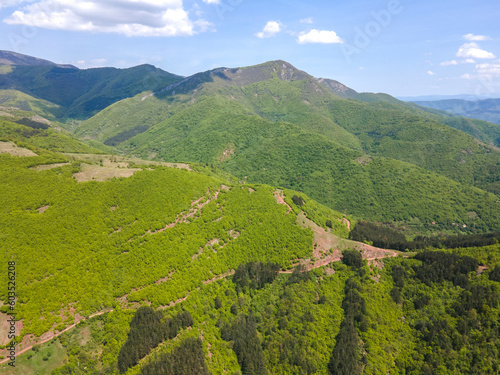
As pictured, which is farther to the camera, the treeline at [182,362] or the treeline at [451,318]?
the treeline at [451,318]

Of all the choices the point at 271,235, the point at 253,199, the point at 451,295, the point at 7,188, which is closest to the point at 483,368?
the point at 451,295

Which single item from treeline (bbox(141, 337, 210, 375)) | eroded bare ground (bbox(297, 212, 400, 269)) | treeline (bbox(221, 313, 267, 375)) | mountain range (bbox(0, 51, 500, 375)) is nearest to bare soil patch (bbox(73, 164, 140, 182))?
mountain range (bbox(0, 51, 500, 375))

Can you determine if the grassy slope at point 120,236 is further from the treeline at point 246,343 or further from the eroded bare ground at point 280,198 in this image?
the treeline at point 246,343

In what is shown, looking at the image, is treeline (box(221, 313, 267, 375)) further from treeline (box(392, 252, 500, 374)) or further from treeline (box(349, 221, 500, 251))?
treeline (box(349, 221, 500, 251))

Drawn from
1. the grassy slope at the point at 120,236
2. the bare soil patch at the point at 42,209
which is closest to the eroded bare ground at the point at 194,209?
the grassy slope at the point at 120,236

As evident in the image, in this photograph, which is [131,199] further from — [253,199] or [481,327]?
[481,327]

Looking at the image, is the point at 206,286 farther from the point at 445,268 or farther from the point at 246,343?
the point at 445,268

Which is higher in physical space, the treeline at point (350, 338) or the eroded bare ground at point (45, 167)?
the eroded bare ground at point (45, 167)
